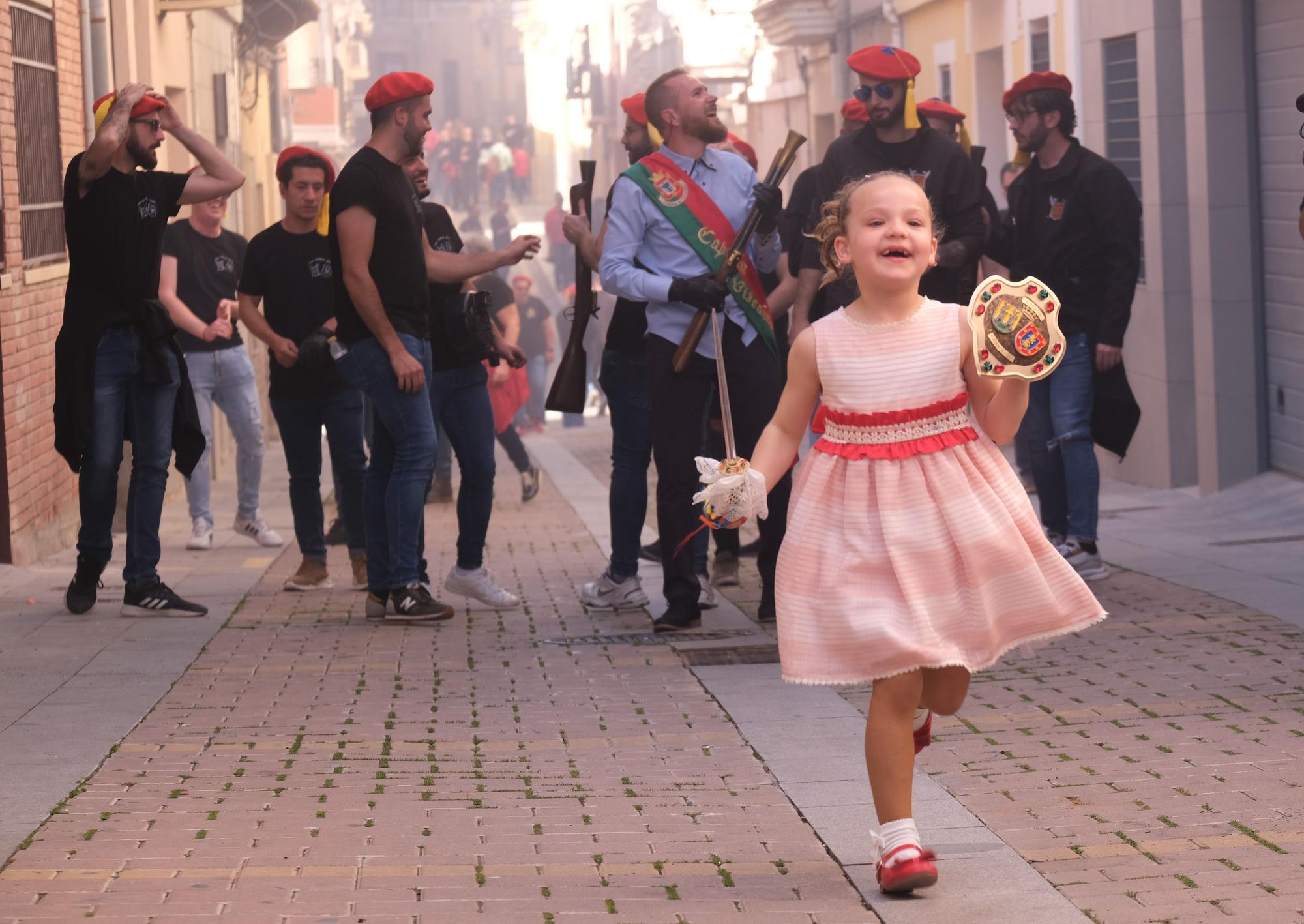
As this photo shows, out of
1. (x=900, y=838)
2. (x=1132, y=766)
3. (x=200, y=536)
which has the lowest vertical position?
(x=1132, y=766)

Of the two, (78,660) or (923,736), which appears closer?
(923,736)

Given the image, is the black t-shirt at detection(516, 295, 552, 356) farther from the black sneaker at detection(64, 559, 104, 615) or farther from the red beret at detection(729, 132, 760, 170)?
the black sneaker at detection(64, 559, 104, 615)

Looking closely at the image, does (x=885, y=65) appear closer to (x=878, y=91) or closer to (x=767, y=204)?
(x=878, y=91)

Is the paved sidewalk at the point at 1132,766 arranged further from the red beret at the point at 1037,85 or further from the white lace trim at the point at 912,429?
the red beret at the point at 1037,85

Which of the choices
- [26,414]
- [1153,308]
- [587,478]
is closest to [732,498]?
[26,414]

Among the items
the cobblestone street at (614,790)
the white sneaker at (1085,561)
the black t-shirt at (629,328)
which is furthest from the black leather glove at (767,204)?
the white sneaker at (1085,561)

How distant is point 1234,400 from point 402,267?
602cm

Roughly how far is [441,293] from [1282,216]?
17.7ft

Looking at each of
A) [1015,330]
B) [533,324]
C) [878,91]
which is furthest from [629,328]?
[533,324]

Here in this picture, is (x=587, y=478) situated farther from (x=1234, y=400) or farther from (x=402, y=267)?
(x=402, y=267)

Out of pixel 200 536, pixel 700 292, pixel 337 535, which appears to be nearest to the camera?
pixel 700 292

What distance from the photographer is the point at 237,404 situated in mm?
10898

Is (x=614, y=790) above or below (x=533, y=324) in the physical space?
below

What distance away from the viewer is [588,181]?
8430 millimetres
